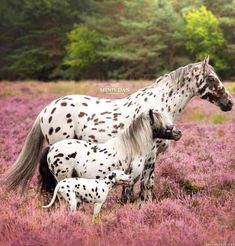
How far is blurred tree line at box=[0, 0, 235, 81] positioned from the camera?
4134 centimetres

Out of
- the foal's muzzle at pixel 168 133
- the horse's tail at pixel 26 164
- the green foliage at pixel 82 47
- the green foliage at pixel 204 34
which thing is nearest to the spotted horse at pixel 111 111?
the horse's tail at pixel 26 164

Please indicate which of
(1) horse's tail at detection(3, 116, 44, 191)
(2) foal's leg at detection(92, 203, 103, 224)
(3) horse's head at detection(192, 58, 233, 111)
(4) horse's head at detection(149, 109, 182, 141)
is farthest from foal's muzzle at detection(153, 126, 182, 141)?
(1) horse's tail at detection(3, 116, 44, 191)

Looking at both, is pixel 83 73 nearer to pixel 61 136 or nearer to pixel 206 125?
pixel 206 125

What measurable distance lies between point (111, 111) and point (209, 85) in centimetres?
135

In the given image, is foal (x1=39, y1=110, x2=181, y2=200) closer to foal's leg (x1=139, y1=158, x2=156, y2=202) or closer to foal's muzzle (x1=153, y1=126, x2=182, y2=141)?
foal's muzzle (x1=153, y1=126, x2=182, y2=141)

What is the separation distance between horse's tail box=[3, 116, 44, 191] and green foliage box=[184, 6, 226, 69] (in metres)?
33.7

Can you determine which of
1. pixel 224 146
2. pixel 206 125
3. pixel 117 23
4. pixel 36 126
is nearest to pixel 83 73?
pixel 117 23

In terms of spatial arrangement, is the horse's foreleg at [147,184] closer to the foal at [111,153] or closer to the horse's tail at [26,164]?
the foal at [111,153]

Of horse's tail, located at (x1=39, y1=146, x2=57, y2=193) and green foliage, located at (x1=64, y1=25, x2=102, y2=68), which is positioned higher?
green foliage, located at (x1=64, y1=25, x2=102, y2=68)

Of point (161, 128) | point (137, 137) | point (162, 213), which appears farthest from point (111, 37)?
point (162, 213)

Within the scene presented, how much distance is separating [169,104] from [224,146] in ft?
14.9

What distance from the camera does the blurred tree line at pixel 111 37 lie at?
41.3m

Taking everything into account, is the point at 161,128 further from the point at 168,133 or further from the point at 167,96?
the point at 167,96

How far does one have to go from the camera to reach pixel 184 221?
5.62m
